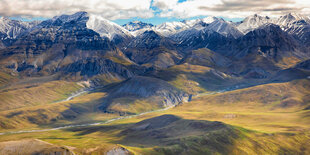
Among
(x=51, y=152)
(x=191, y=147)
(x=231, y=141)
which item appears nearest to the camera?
(x=51, y=152)

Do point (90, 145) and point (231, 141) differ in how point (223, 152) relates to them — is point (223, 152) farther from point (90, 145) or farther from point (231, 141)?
point (90, 145)

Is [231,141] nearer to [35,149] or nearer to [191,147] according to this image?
[191,147]

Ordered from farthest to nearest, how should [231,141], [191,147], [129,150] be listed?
[231,141] < [191,147] < [129,150]

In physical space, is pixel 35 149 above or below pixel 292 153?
above

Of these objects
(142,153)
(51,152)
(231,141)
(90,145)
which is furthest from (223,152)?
(51,152)

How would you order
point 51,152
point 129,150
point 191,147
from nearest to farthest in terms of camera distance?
point 51,152
point 129,150
point 191,147

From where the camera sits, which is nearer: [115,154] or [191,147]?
[115,154]

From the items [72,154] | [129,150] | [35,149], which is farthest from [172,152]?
[35,149]

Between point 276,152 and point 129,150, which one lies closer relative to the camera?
point 129,150

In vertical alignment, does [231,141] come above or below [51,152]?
below
